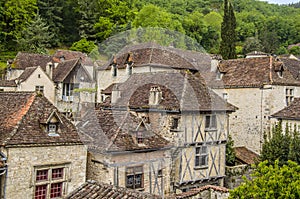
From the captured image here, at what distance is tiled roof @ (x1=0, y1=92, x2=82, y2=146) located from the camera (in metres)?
14.0

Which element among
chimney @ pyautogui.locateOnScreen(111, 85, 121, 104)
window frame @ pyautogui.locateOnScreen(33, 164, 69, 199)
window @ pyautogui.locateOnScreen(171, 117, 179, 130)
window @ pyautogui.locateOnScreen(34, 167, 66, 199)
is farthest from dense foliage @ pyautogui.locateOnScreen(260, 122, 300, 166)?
window @ pyautogui.locateOnScreen(34, 167, 66, 199)

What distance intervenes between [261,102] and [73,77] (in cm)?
Answer: 1920

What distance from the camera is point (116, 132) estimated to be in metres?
17.3

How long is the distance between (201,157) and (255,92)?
910 centimetres

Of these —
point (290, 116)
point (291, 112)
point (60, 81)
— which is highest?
point (60, 81)

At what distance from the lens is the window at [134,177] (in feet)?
55.5

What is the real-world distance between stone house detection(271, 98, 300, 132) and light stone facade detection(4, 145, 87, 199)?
588 inches

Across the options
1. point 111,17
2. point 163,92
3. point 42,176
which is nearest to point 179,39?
point 163,92

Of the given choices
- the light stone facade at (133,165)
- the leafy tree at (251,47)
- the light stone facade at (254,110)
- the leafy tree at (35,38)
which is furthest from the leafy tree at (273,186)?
the leafy tree at (251,47)

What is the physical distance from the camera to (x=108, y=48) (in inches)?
971

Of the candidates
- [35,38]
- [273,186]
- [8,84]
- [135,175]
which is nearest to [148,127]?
[135,175]

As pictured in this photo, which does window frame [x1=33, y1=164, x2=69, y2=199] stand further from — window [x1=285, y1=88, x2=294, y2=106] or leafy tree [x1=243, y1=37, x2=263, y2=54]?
leafy tree [x1=243, y1=37, x2=263, y2=54]

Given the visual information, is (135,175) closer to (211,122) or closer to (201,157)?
(201,157)

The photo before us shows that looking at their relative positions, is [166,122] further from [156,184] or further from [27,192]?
[27,192]
